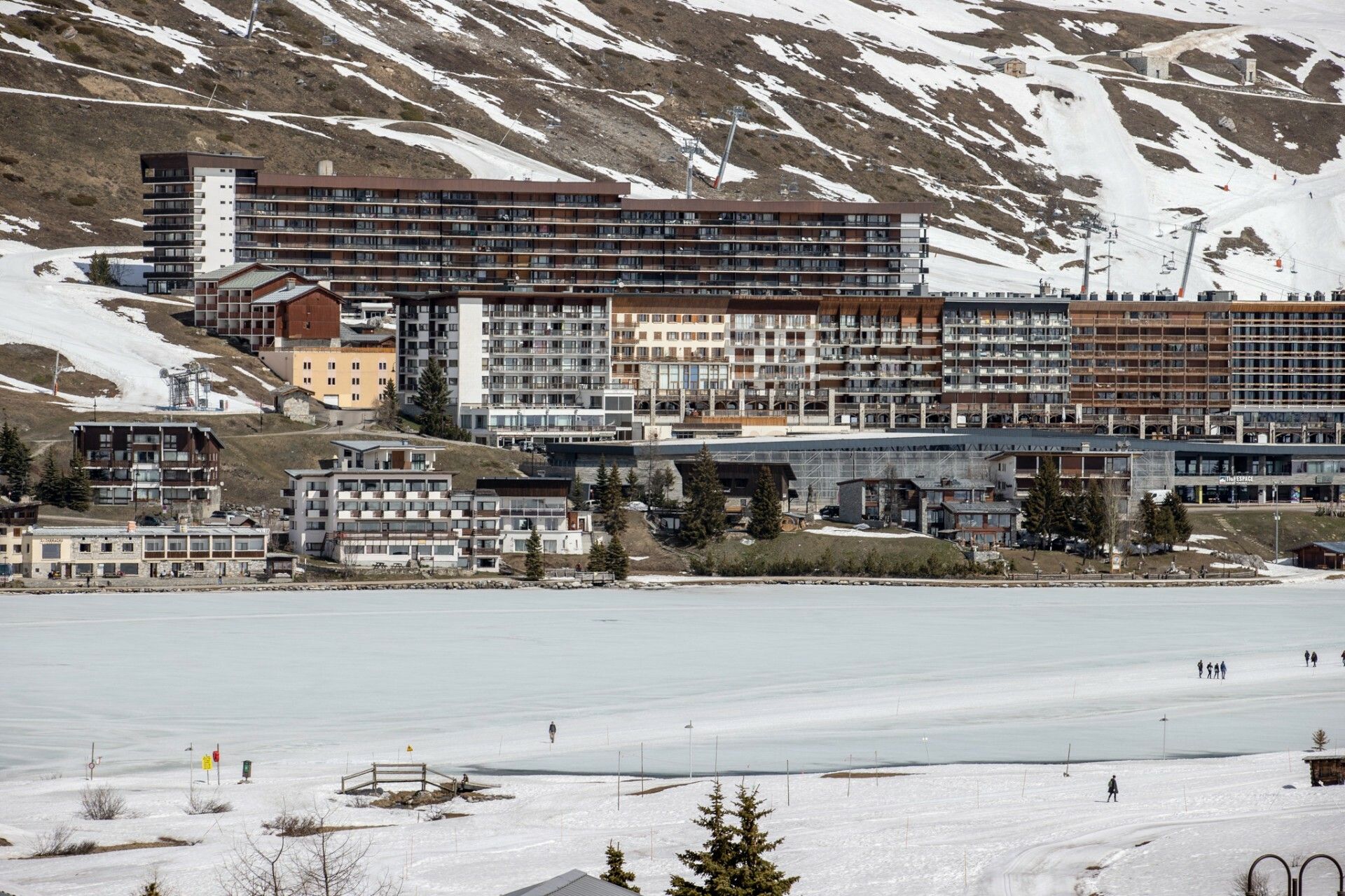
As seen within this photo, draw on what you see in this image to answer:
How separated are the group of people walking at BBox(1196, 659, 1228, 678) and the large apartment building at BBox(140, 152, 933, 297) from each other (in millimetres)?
103690

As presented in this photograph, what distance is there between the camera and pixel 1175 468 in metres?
134

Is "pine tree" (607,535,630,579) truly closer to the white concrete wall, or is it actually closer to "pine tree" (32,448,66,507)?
"pine tree" (32,448,66,507)

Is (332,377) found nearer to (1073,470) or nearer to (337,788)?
(1073,470)

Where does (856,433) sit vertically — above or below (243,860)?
above

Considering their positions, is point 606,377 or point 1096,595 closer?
point 1096,595

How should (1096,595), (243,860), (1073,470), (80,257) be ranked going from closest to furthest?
(243,860)
(1096,595)
(1073,470)
(80,257)

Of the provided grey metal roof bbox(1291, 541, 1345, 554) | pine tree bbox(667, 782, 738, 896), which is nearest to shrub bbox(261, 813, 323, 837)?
pine tree bbox(667, 782, 738, 896)

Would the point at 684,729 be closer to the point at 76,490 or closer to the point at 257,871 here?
the point at 257,871

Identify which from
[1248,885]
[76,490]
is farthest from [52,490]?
[1248,885]

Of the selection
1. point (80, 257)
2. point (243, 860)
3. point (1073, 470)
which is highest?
point (80, 257)

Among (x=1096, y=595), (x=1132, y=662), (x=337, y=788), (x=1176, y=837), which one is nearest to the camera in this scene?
(x=1176, y=837)

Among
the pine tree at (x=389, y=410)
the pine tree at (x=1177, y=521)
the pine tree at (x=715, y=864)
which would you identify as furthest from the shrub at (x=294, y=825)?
the pine tree at (x=389, y=410)

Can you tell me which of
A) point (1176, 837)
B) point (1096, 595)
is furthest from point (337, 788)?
point (1096, 595)

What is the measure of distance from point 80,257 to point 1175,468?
3741 inches
